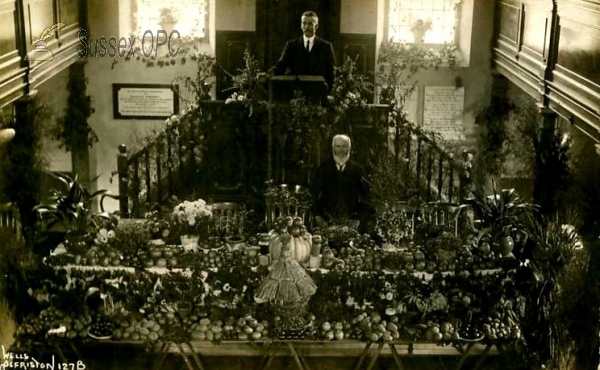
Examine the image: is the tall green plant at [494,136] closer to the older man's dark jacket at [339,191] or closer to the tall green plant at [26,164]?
the older man's dark jacket at [339,191]

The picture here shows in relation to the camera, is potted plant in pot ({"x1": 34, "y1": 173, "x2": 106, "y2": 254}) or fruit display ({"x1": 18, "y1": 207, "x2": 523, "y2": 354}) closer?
fruit display ({"x1": 18, "y1": 207, "x2": 523, "y2": 354})

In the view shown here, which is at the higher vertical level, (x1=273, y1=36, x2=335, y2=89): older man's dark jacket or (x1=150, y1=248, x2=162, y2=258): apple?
(x1=273, y1=36, x2=335, y2=89): older man's dark jacket

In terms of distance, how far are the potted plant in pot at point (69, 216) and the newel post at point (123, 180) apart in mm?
184

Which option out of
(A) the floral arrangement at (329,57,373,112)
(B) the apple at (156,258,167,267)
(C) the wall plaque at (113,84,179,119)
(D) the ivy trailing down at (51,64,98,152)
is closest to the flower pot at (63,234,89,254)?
(B) the apple at (156,258,167,267)

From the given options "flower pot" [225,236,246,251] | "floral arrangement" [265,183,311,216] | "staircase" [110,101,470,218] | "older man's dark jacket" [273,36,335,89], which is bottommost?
"flower pot" [225,236,246,251]

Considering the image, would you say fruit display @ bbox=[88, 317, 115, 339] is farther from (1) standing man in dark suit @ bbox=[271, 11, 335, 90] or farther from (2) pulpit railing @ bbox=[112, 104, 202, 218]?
(1) standing man in dark suit @ bbox=[271, 11, 335, 90]

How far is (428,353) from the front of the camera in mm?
5246

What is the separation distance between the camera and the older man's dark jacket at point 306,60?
205 inches

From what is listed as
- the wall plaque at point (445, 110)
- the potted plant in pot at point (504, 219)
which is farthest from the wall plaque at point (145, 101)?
the potted plant in pot at point (504, 219)

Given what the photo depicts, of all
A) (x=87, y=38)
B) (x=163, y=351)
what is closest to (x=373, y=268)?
(x=163, y=351)

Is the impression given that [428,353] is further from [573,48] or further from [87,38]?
[87,38]

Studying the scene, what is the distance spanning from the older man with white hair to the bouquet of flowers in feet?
2.46

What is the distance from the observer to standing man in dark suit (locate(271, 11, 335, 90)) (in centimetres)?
518

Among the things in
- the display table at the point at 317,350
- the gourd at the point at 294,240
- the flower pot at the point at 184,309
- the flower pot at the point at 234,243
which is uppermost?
the gourd at the point at 294,240
